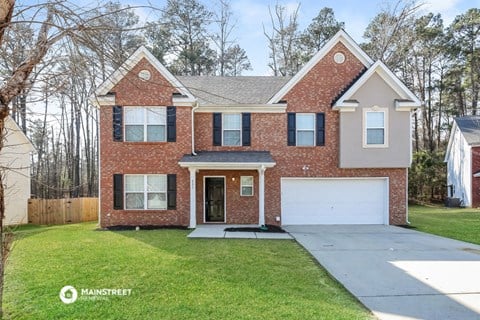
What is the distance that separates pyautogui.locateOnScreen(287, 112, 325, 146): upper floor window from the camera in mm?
15062

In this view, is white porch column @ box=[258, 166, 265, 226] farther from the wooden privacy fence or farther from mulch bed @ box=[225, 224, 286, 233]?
the wooden privacy fence

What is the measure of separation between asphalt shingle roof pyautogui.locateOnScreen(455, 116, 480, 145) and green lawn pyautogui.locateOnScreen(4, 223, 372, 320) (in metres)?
22.2

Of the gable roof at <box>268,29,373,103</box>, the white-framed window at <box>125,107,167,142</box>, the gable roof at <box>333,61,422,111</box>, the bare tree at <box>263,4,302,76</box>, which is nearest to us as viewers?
the white-framed window at <box>125,107,167,142</box>

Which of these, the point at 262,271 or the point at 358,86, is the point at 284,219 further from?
the point at 262,271

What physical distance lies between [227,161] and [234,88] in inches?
192

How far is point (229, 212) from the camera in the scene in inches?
589

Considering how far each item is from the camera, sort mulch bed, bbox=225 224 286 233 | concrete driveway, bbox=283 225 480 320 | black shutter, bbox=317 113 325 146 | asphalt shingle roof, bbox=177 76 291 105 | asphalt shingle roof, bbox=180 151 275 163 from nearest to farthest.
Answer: concrete driveway, bbox=283 225 480 320 < mulch bed, bbox=225 224 286 233 < asphalt shingle roof, bbox=180 151 275 163 < black shutter, bbox=317 113 325 146 < asphalt shingle roof, bbox=177 76 291 105

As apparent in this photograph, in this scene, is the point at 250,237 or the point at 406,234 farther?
the point at 406,234

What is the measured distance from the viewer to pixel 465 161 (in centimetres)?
2577

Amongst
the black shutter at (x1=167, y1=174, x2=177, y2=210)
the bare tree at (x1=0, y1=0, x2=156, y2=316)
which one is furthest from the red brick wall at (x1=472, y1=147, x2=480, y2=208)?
the bare tree at (x1=0, y1=0, x2=156, y2=316)

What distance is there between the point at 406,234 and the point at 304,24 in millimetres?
22261

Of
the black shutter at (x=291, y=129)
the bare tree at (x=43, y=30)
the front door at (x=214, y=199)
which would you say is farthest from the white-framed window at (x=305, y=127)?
the bare tree at (x=43, y=30)

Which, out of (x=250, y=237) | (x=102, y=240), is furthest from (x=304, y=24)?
(x=102, y=240)

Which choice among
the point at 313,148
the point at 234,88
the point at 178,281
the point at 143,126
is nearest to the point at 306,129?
the point at 313,148
